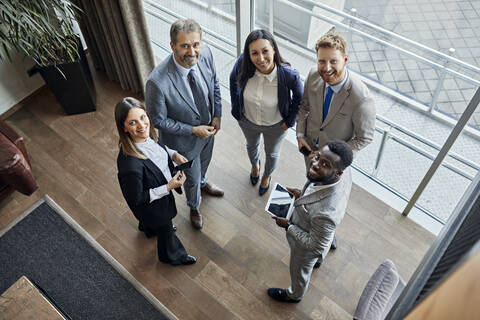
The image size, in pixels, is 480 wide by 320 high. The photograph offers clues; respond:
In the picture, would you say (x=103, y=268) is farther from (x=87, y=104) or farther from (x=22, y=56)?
(x=22, y=56)

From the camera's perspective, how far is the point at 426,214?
10.8 ft

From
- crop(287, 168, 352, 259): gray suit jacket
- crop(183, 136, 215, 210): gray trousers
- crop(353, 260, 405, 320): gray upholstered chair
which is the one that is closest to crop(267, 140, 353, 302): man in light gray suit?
crop(287, 168, 352, 259): gray suit jacket

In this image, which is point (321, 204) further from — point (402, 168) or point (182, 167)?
point (402, 168)

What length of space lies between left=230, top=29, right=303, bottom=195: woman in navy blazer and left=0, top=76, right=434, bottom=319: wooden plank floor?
75cm

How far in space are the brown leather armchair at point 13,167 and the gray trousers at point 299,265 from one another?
2103 millimetres

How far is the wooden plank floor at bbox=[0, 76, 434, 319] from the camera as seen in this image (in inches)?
117

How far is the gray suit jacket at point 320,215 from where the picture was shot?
2062 millimetres

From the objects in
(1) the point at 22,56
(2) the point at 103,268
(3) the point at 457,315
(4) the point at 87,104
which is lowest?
(2) the point at 103,268

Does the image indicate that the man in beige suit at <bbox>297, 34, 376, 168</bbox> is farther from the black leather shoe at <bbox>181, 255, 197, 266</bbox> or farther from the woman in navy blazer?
the black leather shoe at <bbox>181, 255, 197, 266</bbox>

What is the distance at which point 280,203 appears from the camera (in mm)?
2861

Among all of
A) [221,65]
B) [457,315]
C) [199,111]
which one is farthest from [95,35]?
[457,315]

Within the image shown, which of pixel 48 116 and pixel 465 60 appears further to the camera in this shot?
pixel 48 116

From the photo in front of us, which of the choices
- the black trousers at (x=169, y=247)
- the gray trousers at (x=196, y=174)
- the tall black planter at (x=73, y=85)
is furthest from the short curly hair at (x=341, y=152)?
the tall black planter at (x=73, y=85)

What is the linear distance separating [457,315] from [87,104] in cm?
414
